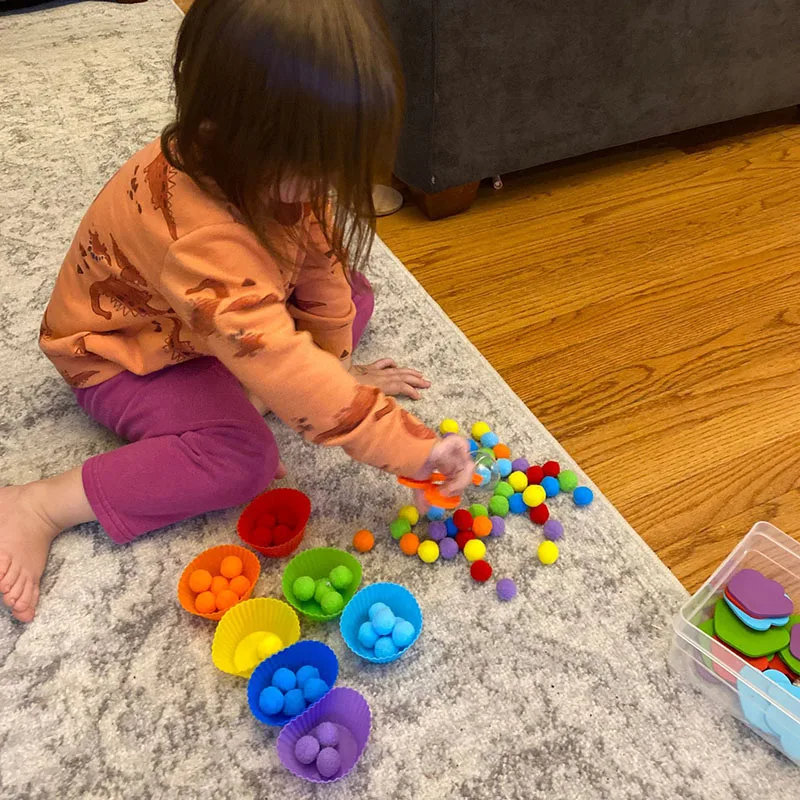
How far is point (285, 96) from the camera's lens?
534mm

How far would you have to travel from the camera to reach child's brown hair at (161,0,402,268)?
0.52 m

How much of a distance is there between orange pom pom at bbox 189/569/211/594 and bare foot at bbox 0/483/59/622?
0.16 meters

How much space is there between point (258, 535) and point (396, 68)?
0.49 m

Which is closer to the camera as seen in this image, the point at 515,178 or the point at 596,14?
the point at 596,14

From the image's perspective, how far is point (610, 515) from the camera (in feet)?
2.79

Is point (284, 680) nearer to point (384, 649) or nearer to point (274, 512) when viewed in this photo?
point (384, 649)

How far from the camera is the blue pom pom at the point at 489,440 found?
3.00 ft

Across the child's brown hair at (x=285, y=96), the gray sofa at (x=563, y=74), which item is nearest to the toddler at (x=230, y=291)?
the child's brown hair at (x=285, y=96)

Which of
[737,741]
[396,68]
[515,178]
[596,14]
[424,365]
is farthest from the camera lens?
[515,178]

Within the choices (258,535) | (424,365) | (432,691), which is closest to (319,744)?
(432,691)

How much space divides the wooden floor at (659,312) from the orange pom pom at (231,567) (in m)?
0.43

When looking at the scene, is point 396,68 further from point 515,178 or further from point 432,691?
point 515,178

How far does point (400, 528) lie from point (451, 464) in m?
0.13

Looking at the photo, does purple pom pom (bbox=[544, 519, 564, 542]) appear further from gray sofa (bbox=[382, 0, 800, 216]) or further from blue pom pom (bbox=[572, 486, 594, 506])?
gray sofa (bbox=[382, 0, 800, 216])
